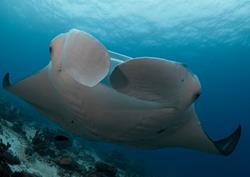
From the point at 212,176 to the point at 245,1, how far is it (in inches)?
1277

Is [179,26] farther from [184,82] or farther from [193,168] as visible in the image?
[193,168]

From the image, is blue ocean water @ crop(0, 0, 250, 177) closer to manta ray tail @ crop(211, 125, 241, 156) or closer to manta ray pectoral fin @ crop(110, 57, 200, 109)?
manta ray tail @ crop(211, 125, 241, 156)

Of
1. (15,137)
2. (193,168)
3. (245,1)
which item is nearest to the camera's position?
(15,137)

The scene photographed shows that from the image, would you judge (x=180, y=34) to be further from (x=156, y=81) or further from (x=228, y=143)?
(x=156, y=81)

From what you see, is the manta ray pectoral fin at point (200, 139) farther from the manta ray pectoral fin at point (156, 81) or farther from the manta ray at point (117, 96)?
the manta ray pectoral fin at point (156, 81)

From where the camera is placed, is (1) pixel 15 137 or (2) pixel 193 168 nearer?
(1) pixel 15 137

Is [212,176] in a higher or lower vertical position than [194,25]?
lower

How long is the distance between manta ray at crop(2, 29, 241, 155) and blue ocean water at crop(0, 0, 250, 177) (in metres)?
20.0

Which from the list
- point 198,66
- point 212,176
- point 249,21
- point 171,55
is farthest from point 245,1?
point 212,176

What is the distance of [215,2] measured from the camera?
2209cm

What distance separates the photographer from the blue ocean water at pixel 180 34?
24.8m

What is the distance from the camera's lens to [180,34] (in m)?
29.9

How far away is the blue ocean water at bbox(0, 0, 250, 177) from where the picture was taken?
2480 cm

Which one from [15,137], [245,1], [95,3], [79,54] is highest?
[95,3]
